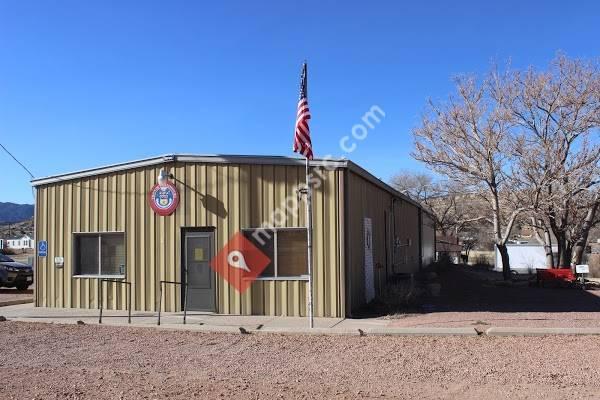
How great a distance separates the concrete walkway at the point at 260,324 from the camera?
1059 cm

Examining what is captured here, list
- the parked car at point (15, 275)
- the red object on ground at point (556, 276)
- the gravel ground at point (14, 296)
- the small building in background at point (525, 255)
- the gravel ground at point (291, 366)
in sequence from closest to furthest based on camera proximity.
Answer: the gravel ground at point (291, 366), the gravel ground at point (14, 296), the red object on ground at point (556, 276), the parked car at point (15, 275), the small building in background at point (525, 255)

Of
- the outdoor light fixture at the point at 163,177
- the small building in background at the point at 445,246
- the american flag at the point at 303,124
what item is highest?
the american flag at the point at 303,124

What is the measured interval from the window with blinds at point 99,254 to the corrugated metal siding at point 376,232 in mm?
5536

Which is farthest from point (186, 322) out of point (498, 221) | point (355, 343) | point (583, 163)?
point (583, 163)

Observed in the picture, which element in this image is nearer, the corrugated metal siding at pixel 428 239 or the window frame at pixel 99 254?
the window frame at pixel 99 254

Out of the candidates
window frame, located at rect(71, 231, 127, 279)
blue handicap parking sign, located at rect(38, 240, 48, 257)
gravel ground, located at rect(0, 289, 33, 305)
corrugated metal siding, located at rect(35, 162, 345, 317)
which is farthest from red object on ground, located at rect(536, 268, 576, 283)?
gravel ground, located at rect(0, 289, 33, 305)

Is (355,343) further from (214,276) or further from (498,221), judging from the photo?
(498,221)

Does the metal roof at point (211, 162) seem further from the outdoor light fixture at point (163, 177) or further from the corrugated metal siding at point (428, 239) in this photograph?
the corrugated metal siding at point (428, 239)

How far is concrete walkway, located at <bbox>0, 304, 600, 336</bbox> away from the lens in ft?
34.8

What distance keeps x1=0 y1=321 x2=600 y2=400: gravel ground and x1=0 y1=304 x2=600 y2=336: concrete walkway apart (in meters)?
0.33

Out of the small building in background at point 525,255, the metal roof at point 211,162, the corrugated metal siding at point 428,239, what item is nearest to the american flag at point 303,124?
the metal roof at point 211,162

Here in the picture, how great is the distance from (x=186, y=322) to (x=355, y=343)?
397 cm

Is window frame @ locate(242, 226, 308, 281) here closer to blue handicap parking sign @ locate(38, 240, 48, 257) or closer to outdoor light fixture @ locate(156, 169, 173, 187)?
outdoor light fixture @ locate(156, 169, 173, 187)

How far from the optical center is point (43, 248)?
1573cm
